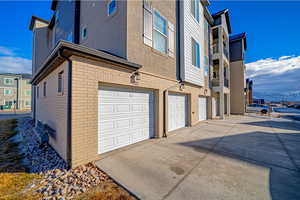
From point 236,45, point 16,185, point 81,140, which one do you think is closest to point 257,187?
point 81,140

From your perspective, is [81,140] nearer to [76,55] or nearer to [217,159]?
[76,55]

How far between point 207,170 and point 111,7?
7.37 m

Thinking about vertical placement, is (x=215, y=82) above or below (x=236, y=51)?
below

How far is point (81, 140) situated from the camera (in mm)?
3514

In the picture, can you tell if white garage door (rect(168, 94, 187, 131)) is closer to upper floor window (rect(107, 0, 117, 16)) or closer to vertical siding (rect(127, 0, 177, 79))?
vertical siding (rect(127, 0, 177, 79))

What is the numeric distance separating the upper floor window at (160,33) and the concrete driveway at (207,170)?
4.82m

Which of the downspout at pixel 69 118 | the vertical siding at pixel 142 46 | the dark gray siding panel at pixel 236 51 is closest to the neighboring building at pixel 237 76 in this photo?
the dark gray siding panel at pixel 236 51

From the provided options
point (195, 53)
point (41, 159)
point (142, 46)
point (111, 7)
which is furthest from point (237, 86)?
point (41, 159)

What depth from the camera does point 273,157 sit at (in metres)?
4.12

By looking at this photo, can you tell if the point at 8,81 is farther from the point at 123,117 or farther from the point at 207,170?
the point at 207,170

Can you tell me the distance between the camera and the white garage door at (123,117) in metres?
4.26

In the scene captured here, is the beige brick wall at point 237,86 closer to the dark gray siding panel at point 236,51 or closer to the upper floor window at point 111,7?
the dark gray siding panel at point 236,51

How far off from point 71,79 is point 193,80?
24.8 ft

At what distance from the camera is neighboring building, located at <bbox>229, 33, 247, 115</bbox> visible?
17250 millimetres
